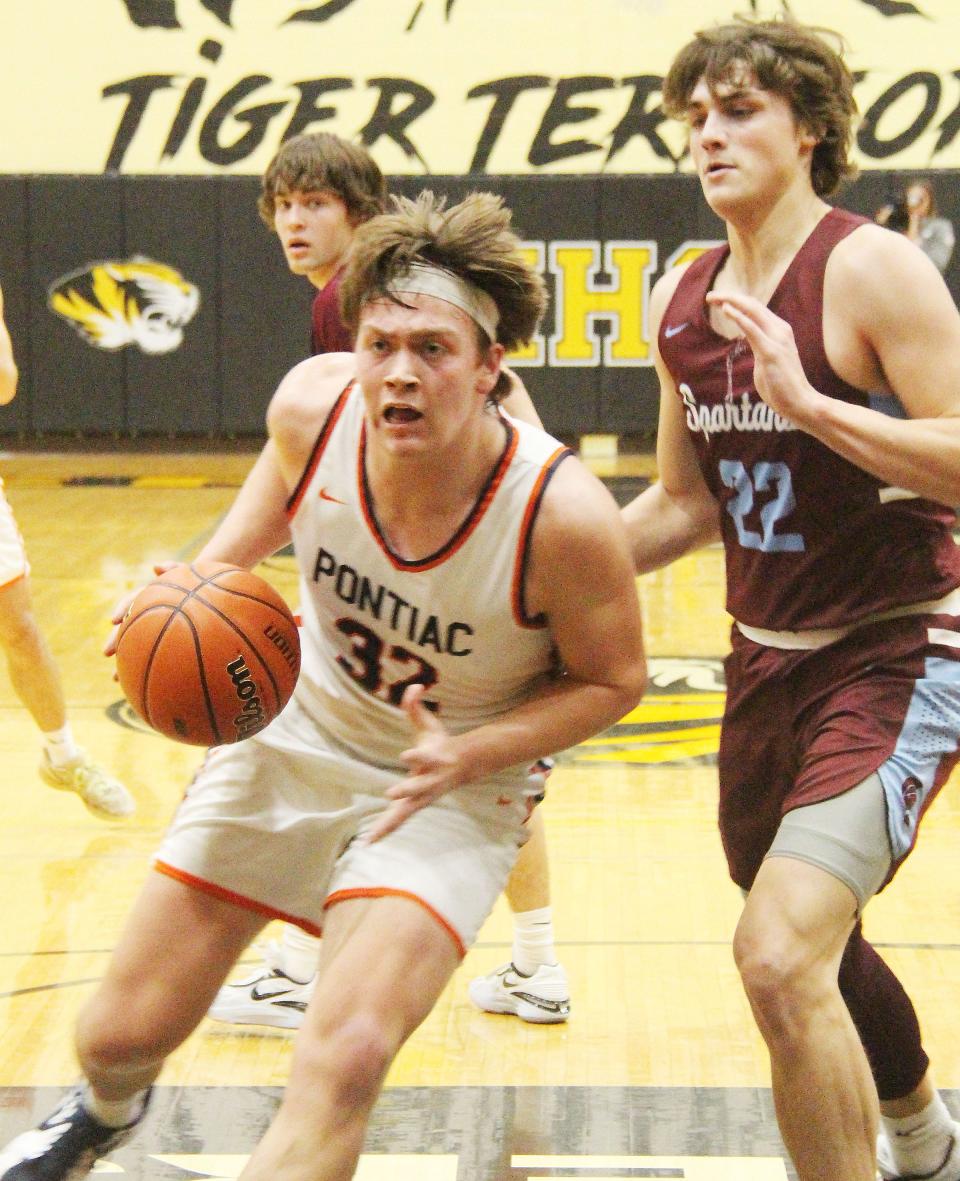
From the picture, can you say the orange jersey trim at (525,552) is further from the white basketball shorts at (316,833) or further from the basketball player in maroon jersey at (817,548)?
the basketball player in maroon jersey at (817,548)

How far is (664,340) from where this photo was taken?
10.5 ft

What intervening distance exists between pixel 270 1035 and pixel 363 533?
1.59 meters

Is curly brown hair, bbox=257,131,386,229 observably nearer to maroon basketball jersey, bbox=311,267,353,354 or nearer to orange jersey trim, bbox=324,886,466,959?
maroon basketball jersey, bbox=311,267,353,354

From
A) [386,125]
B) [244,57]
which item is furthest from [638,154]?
[244,57]

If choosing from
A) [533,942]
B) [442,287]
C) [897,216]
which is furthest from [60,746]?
[897,216]

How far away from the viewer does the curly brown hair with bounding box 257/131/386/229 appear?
187 inches

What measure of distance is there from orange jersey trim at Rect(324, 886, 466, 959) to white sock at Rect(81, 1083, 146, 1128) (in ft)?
1.88

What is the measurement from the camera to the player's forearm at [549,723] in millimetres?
2703

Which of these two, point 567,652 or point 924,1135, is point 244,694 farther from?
point 924,1135

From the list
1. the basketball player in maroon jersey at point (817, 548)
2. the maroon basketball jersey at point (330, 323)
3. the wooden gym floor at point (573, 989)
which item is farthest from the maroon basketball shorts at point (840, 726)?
the maroon basketball jersey at point (330, 323)

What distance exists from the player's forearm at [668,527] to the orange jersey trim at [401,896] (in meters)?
0.94

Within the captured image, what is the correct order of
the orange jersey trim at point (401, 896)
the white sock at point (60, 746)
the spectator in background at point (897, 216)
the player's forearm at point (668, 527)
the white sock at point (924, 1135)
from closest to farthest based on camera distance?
the orange jersey trim at point (401, 896), the white sock at point (924, 1135), the player's forearm at point (668, 527), the white sock at point (60, 746), the spectator in background at point (897, 216)

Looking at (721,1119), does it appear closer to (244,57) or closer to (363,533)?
(363,533)

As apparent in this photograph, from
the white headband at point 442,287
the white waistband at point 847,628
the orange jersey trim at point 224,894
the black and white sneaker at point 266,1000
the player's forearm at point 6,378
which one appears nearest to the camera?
the white headband at point 442,287
